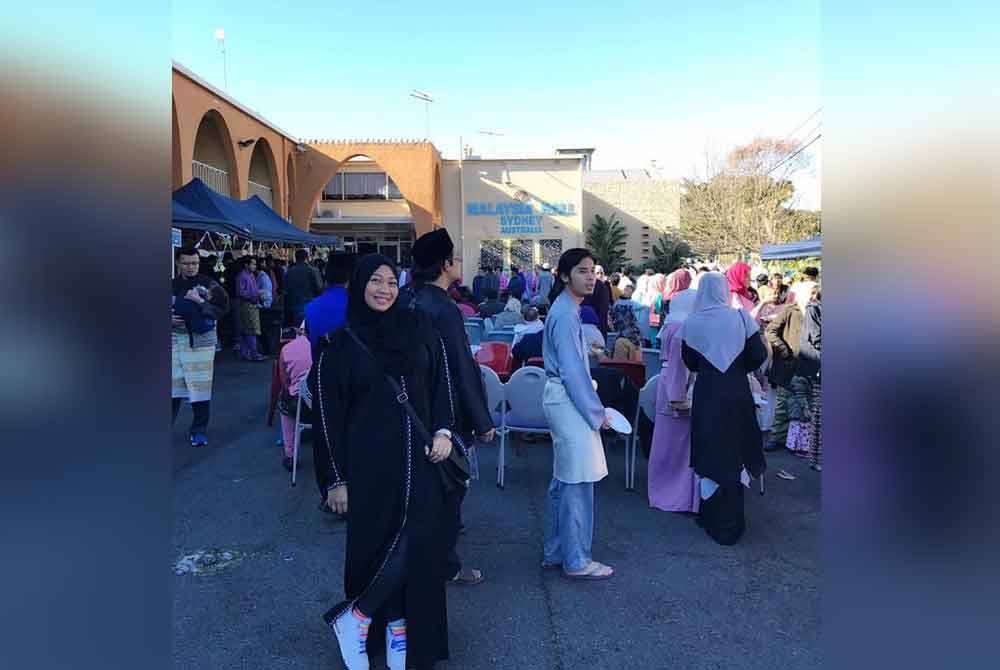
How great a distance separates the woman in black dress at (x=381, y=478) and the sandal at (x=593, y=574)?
1.12m

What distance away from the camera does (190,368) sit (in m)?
6.14

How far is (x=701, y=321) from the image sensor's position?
439 centimetres

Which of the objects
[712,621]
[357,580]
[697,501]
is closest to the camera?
[357,580]

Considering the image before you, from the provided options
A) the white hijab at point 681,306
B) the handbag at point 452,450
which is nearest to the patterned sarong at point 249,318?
the white hijab at point 681,306

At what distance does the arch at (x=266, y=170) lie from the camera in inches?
827

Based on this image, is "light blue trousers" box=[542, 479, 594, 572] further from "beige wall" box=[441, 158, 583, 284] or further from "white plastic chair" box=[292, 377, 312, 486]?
"beige wall" box=[441, 158, 583, 284]

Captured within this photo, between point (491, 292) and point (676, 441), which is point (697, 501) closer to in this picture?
point (676, 441)

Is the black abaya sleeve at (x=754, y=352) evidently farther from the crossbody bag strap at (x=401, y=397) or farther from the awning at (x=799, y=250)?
the awning at (x=799, y=250)

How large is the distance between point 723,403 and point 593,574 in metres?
1.37
